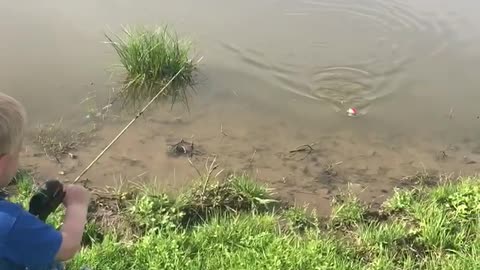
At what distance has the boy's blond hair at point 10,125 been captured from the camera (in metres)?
2.18

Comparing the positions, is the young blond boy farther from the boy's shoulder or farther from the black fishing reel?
the black fishing reel

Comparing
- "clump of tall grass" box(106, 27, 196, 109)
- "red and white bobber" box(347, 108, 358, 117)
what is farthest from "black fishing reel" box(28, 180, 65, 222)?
"red and white bobber" box(347, 108, 358, 117)

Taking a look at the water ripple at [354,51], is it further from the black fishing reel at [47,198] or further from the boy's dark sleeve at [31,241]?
the boy's dark sleeve at [31,241]

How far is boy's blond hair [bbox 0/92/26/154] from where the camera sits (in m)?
2.18

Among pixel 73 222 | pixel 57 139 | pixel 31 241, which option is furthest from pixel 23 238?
pixel 57 139

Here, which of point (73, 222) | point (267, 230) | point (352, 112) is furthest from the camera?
point (352, 112)

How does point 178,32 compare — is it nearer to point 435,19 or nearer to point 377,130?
point 377,130

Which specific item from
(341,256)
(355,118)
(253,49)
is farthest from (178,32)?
(341,256)

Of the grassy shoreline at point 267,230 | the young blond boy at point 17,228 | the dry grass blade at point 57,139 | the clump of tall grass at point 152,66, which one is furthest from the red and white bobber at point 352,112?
the young blond boy at point 17,228

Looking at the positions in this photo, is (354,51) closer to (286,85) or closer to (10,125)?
(286,85)

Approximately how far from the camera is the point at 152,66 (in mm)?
6000

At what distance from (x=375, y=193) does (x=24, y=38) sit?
400 centimetres

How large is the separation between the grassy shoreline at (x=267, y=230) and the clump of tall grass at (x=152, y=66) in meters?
1.62

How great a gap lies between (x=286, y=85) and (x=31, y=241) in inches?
166
